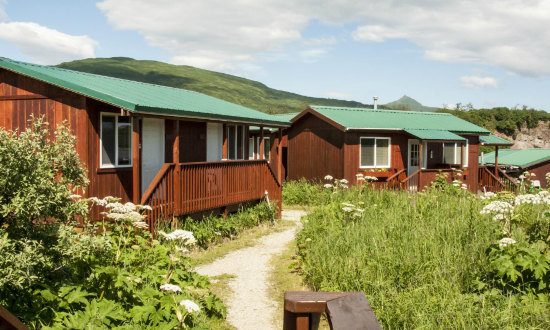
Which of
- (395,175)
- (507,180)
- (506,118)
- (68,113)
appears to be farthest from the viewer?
(506,118)

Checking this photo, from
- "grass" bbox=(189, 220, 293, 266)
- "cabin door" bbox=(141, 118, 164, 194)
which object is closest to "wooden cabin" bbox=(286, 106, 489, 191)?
"grass" bbox=(189, 220, 293, 266)

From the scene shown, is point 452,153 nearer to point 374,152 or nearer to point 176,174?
point 374,152

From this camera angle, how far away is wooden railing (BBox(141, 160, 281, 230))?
34.2 feet

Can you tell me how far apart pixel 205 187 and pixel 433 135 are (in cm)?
1260

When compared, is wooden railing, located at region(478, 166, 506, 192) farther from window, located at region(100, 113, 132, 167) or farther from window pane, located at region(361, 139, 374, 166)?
window, located at region(100, 113, 132, 167)

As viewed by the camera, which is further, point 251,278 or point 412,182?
point 412,182

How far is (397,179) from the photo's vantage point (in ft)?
69.7

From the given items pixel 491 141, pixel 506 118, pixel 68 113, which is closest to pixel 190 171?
pixel 68 113

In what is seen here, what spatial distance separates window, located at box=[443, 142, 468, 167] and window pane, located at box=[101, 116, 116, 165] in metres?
17.4

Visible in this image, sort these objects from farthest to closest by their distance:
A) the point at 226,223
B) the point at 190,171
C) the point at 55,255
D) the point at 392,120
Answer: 1. the point at 392,120
2. the point at 226,223
3. the point at 190,171
4. the point at 55,255

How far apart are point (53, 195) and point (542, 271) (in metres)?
5.39

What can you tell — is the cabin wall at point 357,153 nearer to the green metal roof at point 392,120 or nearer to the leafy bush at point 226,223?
the green metal roof at point 392,120

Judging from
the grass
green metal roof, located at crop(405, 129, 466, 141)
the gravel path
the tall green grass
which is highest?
→ green metal roof, located at crop(405, 129, 466, 141)

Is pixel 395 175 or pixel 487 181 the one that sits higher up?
pixel 395 175
